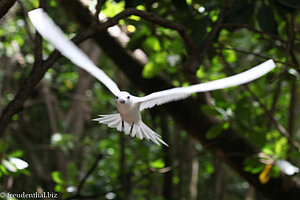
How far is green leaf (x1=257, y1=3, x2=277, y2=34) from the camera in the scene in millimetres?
1691

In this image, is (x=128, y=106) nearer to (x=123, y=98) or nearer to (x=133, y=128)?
(x=123, y=98)

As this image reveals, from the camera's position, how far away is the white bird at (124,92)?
0.90 m

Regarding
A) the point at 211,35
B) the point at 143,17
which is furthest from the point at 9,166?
the point at 211,35

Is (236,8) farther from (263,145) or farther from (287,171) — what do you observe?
(287,171)

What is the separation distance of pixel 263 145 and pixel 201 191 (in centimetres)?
497

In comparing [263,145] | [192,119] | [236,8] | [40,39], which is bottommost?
[263,145]

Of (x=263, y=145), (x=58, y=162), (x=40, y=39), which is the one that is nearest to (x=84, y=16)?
(x=40, y=39)

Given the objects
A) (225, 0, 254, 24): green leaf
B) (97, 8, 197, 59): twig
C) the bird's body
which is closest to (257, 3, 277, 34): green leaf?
(225, 0, 254, 24): green leaf

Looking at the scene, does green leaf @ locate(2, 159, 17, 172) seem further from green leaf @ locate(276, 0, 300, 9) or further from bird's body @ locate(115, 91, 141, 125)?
green leaf @ locate(276, 0, 300, 9)

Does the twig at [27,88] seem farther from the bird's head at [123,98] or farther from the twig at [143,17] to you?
the bird's head at [123,98]

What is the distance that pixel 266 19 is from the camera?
1.70 metres

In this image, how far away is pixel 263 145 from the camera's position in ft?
5.65

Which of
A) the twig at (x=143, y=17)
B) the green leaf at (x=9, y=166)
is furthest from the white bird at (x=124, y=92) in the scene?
the green leaf at (x=9, y=166)

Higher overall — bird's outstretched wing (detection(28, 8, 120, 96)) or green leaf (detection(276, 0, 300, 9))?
green leaf (detection(276, 0, 300, 9))
